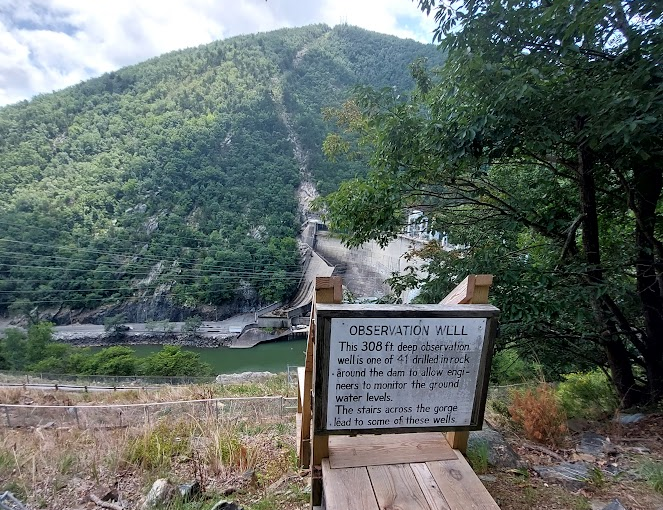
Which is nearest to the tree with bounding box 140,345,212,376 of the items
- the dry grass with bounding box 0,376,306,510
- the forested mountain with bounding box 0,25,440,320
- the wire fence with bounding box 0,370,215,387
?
the wire fence with bounding box 0,370,215,387

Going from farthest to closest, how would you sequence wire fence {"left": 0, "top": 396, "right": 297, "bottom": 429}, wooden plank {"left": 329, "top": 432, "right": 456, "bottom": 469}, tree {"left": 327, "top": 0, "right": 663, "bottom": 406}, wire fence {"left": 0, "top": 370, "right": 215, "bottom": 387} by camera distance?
wire fence {"left": 0, "top": 370, "right": 215, "bottom": 387} → wire fence {"left": 0, "top": 396, "right": 297, "bottom": 429} → tree {"left": 327, "top": 0, "right": 663, "bottom": 406} → wooden plank {"left": 329, "top": 432, "right": 456, "bottom": 469}

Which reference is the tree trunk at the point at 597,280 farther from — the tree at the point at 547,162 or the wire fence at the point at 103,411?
the wire fence at the point at 103,411

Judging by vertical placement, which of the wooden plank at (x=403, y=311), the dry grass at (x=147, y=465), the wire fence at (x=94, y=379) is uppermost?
the wooden plank at (x=403, y=311)

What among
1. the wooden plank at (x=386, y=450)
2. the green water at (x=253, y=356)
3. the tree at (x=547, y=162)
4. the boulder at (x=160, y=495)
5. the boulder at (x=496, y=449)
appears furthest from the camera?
the green water at (x=253, y=356)

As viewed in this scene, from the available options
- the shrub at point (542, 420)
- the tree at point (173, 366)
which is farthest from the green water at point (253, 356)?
the shrub at point (542, 420)

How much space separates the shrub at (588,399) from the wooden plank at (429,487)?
277 centimetres

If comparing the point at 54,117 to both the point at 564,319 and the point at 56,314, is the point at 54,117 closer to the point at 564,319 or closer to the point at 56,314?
the point at 56,314

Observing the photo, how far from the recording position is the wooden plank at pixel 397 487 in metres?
1.43

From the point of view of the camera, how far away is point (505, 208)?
3.75 metres

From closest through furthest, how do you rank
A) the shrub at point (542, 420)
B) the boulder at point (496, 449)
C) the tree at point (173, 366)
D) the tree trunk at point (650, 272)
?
the boulder at point (496, 449)
the shrub at point (542, 420)
the tree trunk at point (650, 272)
the tree at point (173, 366)

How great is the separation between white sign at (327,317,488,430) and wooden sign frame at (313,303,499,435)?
2 centimetres

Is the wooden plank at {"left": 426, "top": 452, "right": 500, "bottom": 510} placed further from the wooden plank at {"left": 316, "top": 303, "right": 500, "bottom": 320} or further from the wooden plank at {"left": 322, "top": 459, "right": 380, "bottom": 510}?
the wooden plank at {"left": 316, "top": 303, "right": 500, "bottom": 320}

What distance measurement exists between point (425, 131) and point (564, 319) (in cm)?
223

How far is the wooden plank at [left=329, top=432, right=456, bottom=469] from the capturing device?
1.67 metres
